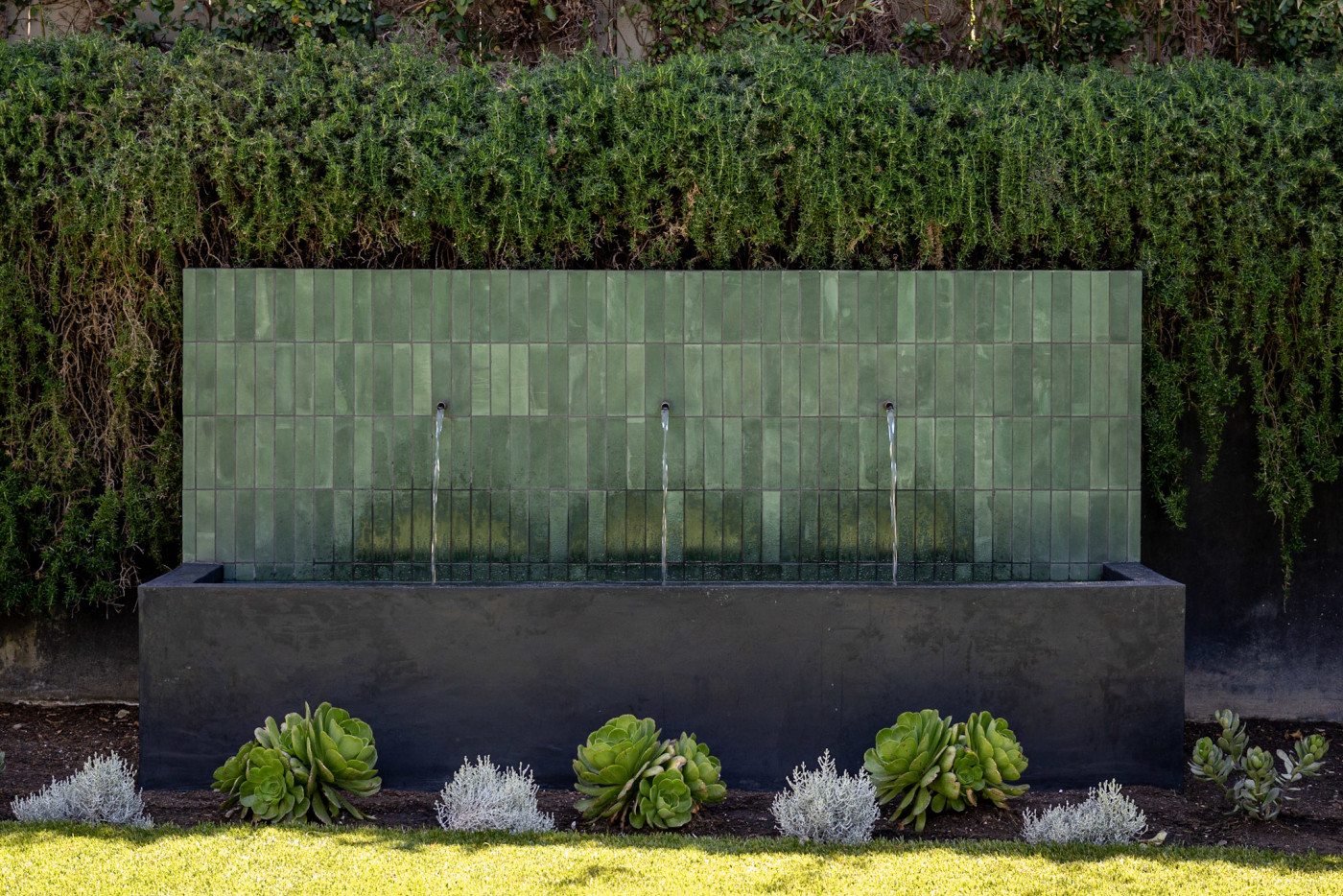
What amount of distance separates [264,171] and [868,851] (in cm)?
432

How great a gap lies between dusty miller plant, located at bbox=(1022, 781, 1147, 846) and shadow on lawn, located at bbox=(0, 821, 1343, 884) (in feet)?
0.33

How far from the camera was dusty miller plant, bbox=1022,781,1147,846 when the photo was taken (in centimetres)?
442

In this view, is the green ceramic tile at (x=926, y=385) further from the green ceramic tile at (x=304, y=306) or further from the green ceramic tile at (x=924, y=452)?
the green ceramic tile at (x=304, y=306)

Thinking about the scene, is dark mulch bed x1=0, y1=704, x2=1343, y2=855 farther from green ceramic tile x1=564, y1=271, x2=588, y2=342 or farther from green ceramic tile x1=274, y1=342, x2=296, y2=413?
green ceramic tile x1=564, y1=271, x2=588, y2=342

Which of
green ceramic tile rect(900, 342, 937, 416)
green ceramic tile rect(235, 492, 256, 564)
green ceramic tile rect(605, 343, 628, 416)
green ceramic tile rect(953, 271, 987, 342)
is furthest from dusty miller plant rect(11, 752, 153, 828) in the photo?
green ceramic tile rect(953, 271, 987, 342)

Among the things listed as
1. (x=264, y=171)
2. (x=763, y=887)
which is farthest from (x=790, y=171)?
(x=763, y=887)

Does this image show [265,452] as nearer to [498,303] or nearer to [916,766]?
[498,303]

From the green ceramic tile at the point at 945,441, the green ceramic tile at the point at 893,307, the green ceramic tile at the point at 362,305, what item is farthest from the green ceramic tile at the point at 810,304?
the green ceramic tile at the point at 362,305

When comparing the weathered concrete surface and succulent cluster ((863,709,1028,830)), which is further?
the weathered concrete surface

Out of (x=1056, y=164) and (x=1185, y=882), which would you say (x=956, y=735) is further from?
(x=1056, y=164)

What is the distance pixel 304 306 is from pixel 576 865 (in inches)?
127

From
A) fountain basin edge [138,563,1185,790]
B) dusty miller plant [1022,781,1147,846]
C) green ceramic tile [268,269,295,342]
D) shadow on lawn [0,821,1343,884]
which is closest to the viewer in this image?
shadow on lawn [0,821,1343,884]

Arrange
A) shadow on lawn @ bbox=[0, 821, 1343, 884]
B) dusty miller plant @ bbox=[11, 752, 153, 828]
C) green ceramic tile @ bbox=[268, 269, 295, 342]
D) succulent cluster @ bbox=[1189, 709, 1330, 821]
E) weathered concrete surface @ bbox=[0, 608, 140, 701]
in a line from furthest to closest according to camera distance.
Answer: weathered concrete surface @ bbox=[0, 608, 140, 701]
green ceramic tile @ bbox=[268, 269, 295, 342]
succulent cluster @ bbox=[1189, 709, 1330, 821]
dusty miller plant @ bbox=[11, 752, 153, 828]
shadow on lawn @ bbox=[0, 821, 1343, 884]

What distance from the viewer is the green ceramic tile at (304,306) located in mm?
5738
